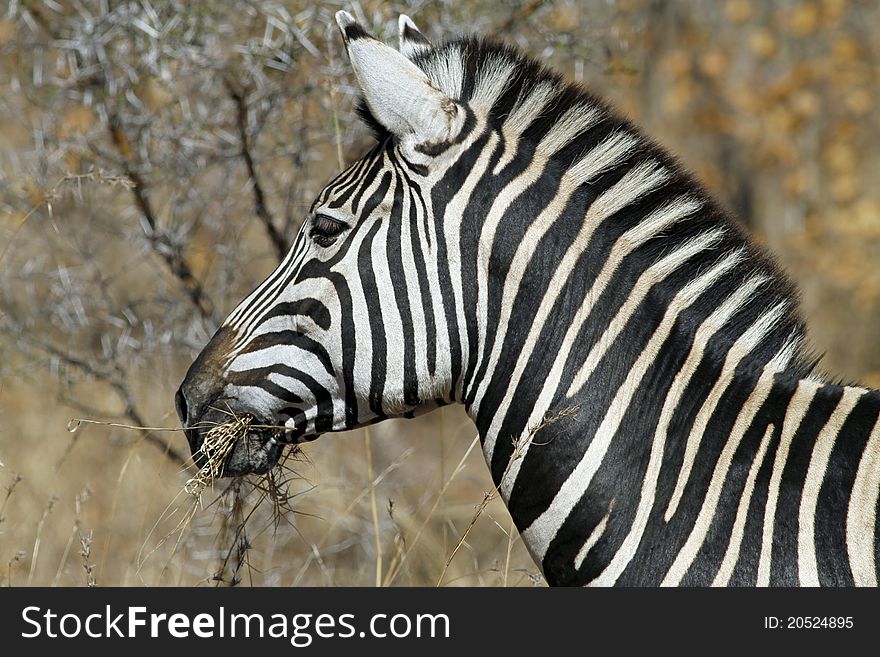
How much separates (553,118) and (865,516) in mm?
1591

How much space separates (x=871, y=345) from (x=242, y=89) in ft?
29.6

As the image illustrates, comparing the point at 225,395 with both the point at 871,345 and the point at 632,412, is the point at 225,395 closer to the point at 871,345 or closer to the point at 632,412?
the point at 632,412

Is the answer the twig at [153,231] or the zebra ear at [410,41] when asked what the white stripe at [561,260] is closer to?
the zebra ear at [410,41]

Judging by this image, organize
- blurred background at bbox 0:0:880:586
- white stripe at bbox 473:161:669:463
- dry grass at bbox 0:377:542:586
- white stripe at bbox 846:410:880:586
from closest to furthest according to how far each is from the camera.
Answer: white stripe at bbox 846:410:880:586 < white stripe at bbox 473:161:669:463 < blurred background at bbox 0:0:880:586 < dry grass at bbox 0:377:542:586

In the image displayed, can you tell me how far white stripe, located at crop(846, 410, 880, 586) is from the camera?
2568mm

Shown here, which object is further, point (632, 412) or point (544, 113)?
point (544, 113)

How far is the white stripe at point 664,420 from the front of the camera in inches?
111

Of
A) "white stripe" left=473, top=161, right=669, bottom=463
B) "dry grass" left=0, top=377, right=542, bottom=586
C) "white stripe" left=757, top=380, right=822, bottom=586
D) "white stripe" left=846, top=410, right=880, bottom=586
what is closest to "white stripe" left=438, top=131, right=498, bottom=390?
"white stripe" left=473, top=161, right=669, bottom=463

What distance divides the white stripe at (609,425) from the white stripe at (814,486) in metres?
0.54

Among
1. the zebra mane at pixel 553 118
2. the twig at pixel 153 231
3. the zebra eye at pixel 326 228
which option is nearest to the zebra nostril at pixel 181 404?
the zebra eye at pixel 326 228

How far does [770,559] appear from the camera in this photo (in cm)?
264

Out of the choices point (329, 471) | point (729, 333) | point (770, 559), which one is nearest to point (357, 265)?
point (729, 333)

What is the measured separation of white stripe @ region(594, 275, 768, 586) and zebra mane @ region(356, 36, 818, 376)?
13 cm

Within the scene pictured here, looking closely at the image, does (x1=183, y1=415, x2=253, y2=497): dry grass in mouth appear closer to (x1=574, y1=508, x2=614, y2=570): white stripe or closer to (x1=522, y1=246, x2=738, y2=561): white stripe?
(x1=522, y1=246, x2=738, y2=561): white stripe
